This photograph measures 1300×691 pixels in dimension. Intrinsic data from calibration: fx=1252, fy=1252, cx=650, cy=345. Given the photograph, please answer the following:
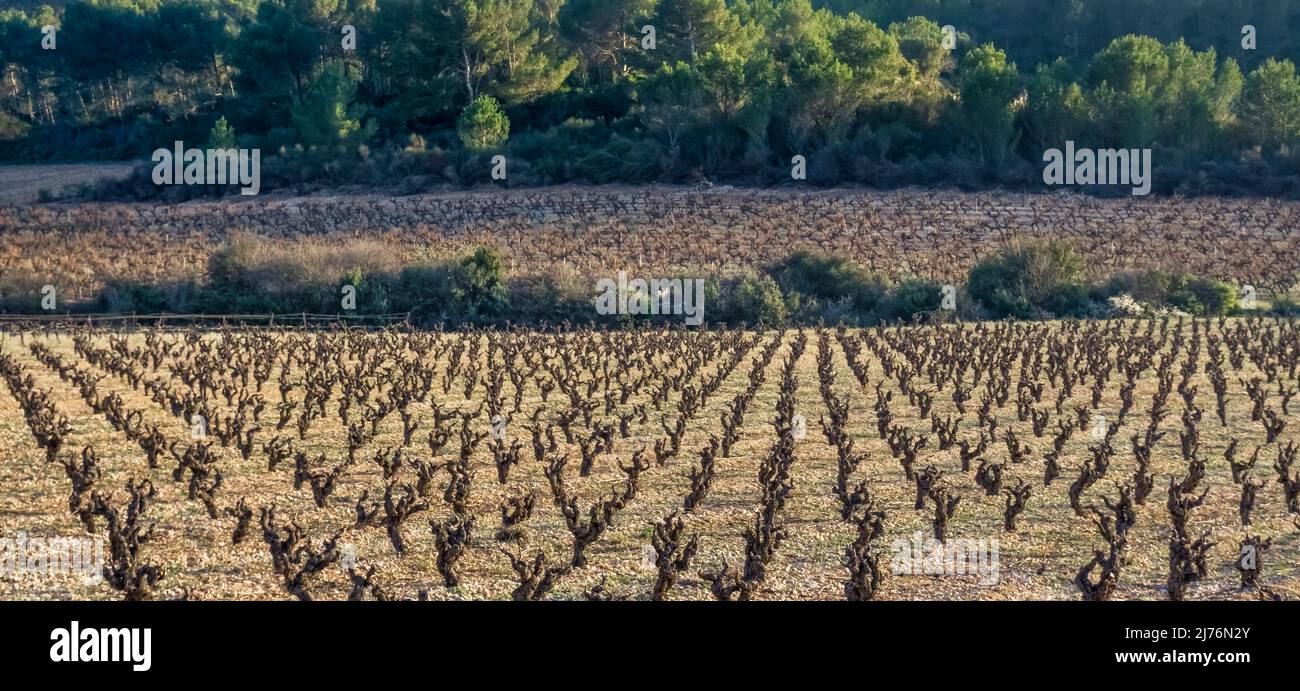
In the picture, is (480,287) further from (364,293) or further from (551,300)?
(364,293)

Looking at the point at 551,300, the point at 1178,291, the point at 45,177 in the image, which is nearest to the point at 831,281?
the point at 551,300

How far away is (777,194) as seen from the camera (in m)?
57.2

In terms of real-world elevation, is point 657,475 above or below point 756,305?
below

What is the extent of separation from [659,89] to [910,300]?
32422mm

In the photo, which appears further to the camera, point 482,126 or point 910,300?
point 482,126

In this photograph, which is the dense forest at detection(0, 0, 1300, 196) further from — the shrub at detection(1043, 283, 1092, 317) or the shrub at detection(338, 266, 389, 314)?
the shrub at detection(338, 266, 389, 314)

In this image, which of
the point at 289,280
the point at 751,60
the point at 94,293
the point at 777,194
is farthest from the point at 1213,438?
the point at 751,60

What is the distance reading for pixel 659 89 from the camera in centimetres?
6769

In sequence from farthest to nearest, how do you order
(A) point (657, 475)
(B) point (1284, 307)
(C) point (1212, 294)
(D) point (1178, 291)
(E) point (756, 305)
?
(D) point (1178, 291) < (C) point (1212, 294) < (B) point (1284, 307) < (E) point (756, 305) < (A) point (657, 475)

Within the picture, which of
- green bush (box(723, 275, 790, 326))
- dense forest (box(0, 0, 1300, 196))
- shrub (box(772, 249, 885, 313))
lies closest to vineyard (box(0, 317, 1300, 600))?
green bush (box(723, 275, 790, 326))

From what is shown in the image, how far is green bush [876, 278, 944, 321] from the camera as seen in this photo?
3862 cm

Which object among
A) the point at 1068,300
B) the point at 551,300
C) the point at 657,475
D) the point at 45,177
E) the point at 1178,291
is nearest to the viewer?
the point at 657,475

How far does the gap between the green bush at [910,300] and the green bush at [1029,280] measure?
1747mm

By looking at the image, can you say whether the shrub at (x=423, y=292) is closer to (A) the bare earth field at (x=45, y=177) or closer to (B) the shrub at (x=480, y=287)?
(B) the shrub at (x=480, y=287)
